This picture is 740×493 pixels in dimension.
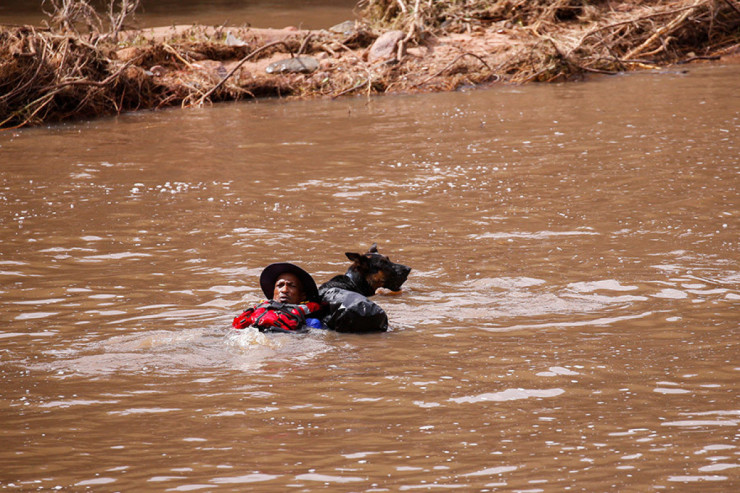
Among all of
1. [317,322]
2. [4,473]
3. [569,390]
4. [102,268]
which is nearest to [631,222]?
[317,322]

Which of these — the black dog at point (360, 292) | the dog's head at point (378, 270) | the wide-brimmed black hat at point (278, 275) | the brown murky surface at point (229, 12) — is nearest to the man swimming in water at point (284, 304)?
the wide-brimmed black hat at point (278, 275)

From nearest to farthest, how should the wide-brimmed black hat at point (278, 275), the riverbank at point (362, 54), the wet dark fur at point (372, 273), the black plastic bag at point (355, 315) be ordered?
1. the black plastic bag at point (355, 315)
2. the wide-brimmed black hat at point (278, 275)
3. the wet dark fur at point (372, 273)
4. the riverbank at point (362, 54)

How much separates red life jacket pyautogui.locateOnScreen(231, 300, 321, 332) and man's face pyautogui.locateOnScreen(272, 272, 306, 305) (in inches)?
8.2

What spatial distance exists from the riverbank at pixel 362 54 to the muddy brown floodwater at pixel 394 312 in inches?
128

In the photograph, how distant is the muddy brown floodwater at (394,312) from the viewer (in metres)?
4.37

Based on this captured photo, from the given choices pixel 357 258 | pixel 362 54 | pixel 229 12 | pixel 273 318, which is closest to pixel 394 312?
pixel 357 258

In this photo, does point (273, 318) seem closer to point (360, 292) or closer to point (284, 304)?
point (284, 304)

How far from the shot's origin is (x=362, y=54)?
20828 millimetres

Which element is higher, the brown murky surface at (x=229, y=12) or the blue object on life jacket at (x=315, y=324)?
the brown murky surface at (x=229, y=12)

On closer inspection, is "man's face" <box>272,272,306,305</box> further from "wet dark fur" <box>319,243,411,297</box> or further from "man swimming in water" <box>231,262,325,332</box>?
"wet dark fur" <box>319,243,411,297</box>

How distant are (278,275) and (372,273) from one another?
0.77m

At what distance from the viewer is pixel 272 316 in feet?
21.6

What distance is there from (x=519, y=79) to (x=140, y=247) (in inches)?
486

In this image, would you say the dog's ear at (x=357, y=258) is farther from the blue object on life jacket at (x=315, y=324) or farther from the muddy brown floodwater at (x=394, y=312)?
the blue object on life jacket at (x=315, y=324)
